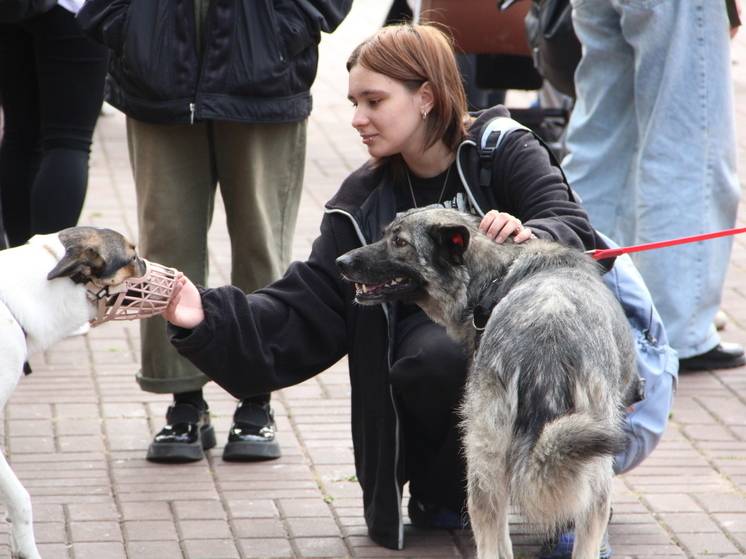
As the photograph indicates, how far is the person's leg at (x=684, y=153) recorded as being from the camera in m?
5.88

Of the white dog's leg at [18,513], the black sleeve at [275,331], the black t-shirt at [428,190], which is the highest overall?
the black t-shirt at [428,190]

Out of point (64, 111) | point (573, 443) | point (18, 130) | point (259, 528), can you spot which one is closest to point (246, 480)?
point (259, 528)

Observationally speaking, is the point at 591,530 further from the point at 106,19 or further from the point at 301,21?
the point at 106,19

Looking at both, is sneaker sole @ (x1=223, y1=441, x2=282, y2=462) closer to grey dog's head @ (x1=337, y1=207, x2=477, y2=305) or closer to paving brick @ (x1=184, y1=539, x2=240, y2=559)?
paving brick @ (x1=184, y1=539, x2=240, y2=559)

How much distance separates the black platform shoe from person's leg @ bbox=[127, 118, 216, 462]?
2.38 metres

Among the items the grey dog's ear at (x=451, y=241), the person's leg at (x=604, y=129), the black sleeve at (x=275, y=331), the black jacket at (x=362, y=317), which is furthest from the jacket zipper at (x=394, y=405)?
the person's leg at (x=604, y=129)

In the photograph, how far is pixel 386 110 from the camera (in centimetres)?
425

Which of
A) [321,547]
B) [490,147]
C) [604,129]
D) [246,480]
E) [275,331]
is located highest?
[490,147]

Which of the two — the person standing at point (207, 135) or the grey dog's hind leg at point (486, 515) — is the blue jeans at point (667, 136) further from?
the grey dog's hind leg at point (486, 515)

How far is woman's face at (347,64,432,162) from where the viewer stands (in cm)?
426

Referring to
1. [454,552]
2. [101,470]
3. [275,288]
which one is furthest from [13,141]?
[454,552]

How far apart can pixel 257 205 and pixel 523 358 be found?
6.07ft

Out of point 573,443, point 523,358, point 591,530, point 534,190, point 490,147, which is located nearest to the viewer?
point 573,443

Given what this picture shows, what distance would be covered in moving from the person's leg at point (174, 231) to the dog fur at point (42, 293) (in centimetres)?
104
